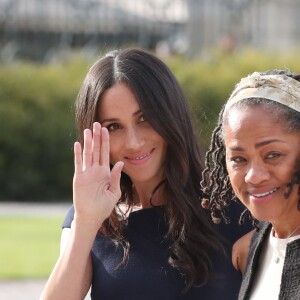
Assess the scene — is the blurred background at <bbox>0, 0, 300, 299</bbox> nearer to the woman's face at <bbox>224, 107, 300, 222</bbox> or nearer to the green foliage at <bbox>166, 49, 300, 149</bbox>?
the green foliage at <bbox>166, 49, 300, 149</bbox>

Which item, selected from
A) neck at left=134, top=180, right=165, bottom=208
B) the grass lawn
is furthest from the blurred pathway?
neck at left=134, top=180, right=165, bottom=208

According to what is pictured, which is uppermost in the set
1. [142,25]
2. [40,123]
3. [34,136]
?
[142,25]

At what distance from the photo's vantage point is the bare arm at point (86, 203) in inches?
123

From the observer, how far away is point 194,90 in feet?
49.3

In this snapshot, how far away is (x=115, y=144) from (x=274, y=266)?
2.92 feet

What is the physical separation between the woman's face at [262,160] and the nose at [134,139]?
2.62ft

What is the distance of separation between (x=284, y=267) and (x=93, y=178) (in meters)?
0.83

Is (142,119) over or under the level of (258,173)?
over

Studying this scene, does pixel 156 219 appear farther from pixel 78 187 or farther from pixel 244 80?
pixel 244 80

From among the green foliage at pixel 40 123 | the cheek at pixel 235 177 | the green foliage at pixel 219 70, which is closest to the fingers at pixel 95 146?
the cheek at pixel 235 177

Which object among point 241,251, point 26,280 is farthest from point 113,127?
point 26,280

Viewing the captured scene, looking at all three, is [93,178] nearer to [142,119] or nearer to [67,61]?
[142,119]

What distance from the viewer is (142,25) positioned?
18109 millimetres

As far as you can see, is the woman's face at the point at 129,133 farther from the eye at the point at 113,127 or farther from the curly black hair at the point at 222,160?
the curly black hair at the point at 222,160
